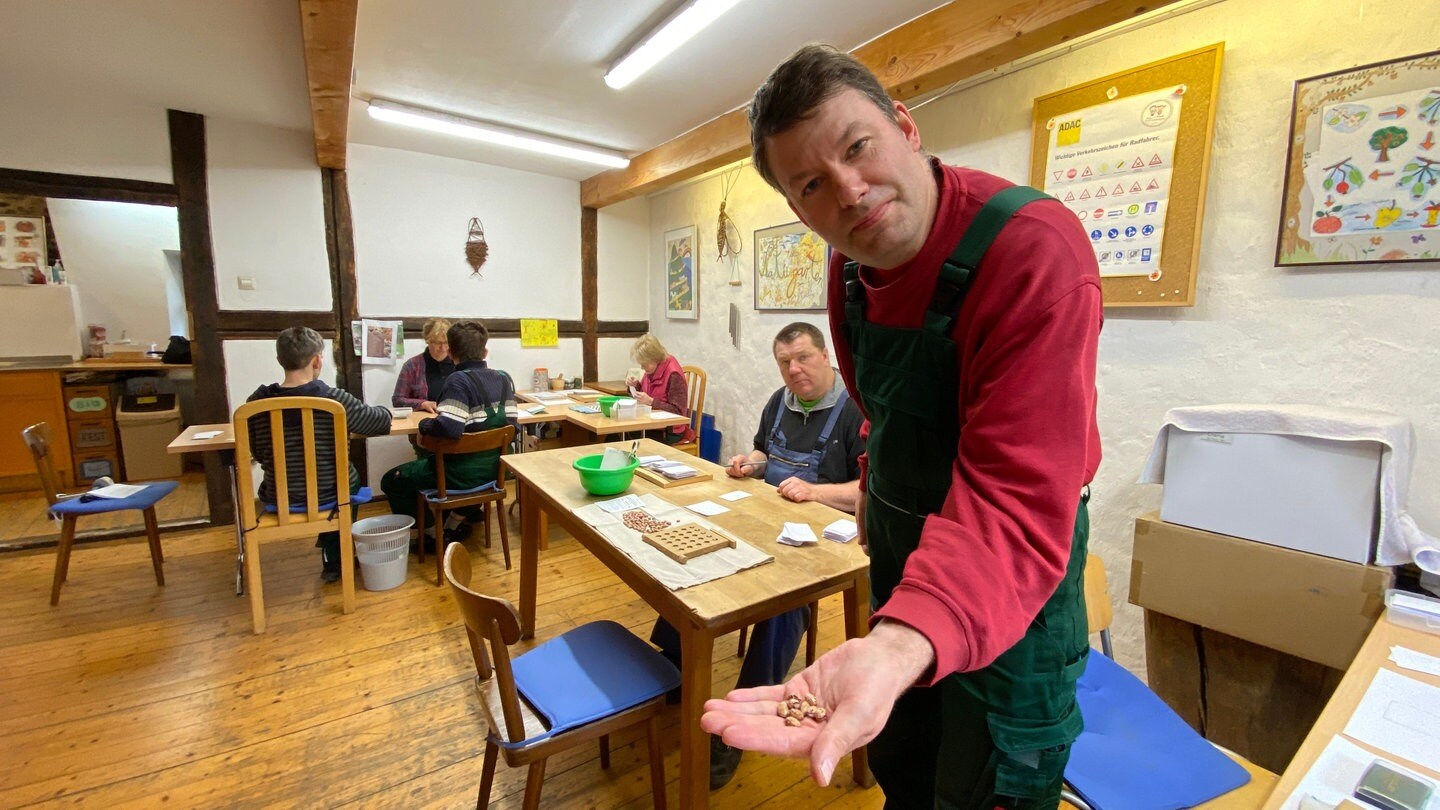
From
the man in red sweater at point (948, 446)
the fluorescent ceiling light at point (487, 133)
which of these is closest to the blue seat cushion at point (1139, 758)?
the man in red sweater at point (948, 446)

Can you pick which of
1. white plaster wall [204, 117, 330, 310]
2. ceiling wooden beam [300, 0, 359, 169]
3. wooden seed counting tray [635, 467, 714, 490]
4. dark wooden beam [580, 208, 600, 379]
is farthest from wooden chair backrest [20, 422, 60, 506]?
dark wooden beam [580, 208, 600, 379]

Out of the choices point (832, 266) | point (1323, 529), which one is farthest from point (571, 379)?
point (1323, 529)

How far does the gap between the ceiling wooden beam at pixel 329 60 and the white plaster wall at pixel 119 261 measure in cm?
304

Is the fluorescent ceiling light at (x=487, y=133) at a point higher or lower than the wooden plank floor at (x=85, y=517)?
higher

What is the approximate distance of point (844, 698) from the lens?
18.7 inches

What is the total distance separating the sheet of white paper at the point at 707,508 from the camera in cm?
175

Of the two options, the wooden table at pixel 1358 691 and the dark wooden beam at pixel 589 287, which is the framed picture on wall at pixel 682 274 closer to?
the dark wooden beam at pixel 589 287

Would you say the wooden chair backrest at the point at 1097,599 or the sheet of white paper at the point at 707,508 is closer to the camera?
the wooden chair backrest at the point at 1097,599

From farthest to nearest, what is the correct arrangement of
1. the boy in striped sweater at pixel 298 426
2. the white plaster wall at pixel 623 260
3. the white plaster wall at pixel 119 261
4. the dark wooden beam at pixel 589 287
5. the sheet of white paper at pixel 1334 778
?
the white plaster wall at pixel 623 260
the dark wooden beam at pixel 589 287
the white plaster wall at pixel 119 261
the boy in striped sweater at pixel 298 426
the sheet of white paper at pixel 1334 778

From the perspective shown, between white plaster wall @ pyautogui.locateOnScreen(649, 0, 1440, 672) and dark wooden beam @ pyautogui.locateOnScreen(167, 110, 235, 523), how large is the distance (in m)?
4.55

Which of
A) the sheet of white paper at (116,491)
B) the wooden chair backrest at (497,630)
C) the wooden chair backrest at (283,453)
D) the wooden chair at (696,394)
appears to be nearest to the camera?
the wooden chair backrest at (497,630)

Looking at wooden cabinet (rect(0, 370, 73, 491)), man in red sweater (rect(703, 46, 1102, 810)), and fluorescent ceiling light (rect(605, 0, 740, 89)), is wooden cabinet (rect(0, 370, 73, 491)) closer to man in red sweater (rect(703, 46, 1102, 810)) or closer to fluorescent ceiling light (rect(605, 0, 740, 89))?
fluorescent ceiling light (rect(605, 0, 740, 89))

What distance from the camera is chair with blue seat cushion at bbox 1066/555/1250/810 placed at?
1.08 m

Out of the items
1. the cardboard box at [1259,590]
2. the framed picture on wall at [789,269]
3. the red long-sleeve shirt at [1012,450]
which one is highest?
the framed picture on wall at [789,269]
